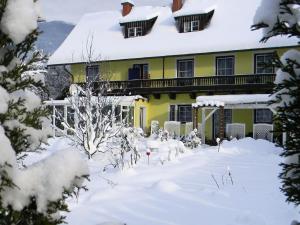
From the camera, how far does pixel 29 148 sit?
329 cm

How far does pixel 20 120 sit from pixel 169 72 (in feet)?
71.6

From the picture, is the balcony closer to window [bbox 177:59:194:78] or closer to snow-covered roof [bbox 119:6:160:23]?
window [bbox 177:59:194:78]

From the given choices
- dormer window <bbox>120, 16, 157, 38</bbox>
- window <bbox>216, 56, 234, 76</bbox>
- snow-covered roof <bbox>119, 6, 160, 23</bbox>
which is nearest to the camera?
window <bbox>216, 56, 234, 76</bbox>

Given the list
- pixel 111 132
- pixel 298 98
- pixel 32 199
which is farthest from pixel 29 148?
pixel 111 132

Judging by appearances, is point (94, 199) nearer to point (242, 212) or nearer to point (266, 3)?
point (242, 212)

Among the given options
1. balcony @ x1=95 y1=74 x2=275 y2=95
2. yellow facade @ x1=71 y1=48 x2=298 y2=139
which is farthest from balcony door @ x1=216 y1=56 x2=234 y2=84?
balcony @ x1=95 y1=74 x2=275 y2=95

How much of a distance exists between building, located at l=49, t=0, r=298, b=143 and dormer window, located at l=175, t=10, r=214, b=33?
0.06 m

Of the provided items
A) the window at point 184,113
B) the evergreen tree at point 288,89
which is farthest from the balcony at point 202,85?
the evergreen tree at point 288,89

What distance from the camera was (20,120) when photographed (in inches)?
122

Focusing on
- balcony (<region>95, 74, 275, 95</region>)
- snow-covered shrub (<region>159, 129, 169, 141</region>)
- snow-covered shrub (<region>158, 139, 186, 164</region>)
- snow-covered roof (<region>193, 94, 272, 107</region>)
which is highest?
balcony (<region>95, 74, 275, 95</region>)

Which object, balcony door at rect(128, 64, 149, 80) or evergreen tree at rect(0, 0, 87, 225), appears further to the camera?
A: balcony door at rect(128, 64, 149, 80)

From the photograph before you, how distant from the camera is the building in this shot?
22078 millimetres

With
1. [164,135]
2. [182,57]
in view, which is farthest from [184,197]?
[182,57]

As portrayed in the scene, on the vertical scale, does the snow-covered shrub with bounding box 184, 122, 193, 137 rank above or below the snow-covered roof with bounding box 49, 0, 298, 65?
below
